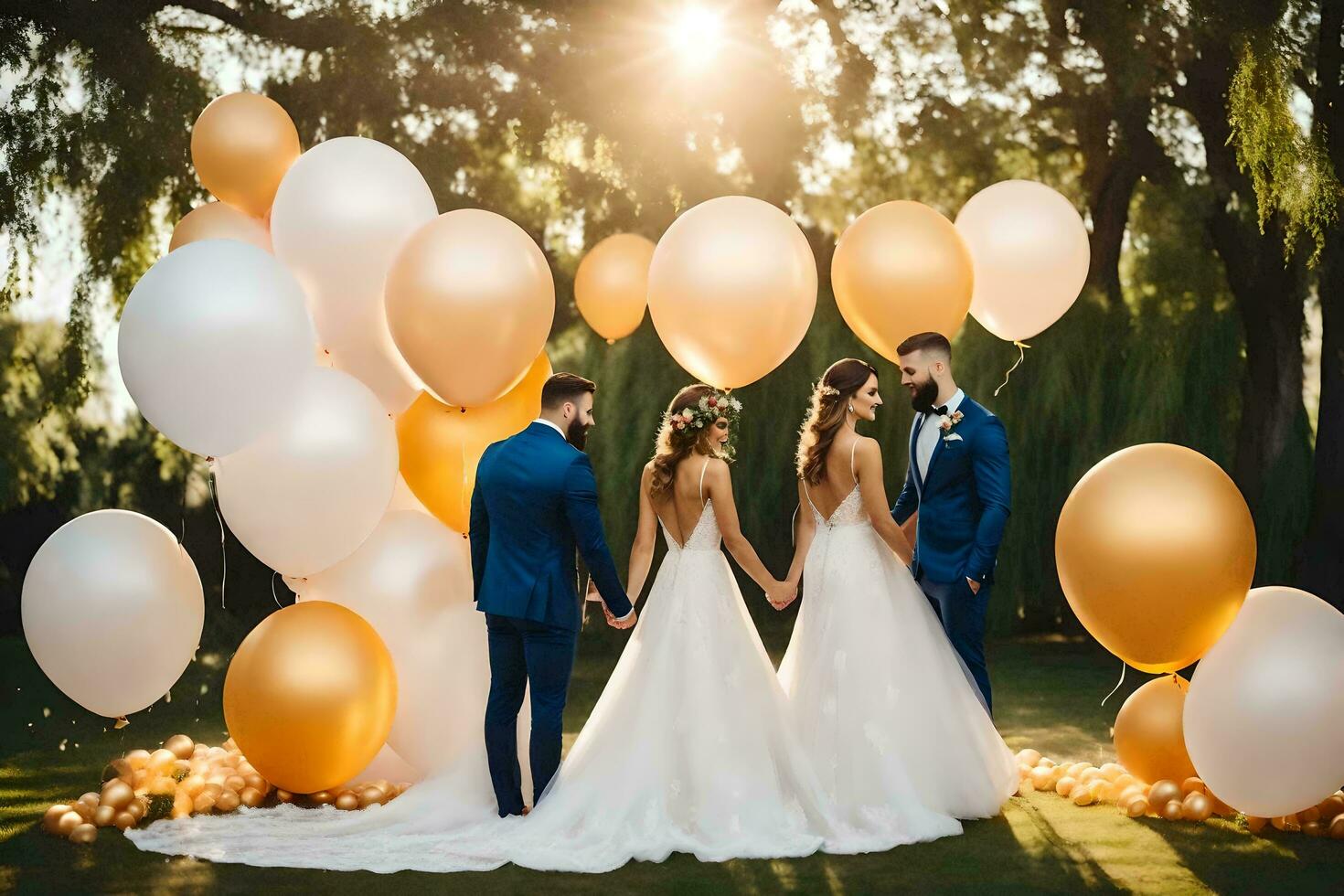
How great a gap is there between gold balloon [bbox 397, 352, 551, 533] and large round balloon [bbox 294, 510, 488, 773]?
0.21m

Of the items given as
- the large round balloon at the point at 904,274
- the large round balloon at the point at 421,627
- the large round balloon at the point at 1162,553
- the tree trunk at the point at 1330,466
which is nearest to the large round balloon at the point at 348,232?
the large round balloon at the point at 421,627

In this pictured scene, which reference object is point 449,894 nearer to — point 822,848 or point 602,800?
point 602,800

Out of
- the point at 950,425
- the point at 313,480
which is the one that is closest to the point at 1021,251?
the point at 950,425

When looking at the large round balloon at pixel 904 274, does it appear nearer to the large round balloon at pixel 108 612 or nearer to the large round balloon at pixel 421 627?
the large round balloon at pixel 421 627

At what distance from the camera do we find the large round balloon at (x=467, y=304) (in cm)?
488

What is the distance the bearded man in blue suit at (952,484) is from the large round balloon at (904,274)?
242mm

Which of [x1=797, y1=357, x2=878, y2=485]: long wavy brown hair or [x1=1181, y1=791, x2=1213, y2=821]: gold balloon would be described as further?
[x1=797, y1=357, x2=878, y2=485]: long wavy brown hair

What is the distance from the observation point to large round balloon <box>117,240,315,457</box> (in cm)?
466

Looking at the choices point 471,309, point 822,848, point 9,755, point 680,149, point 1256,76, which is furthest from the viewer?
point 680,149

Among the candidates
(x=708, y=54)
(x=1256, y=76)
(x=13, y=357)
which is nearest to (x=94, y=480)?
(x=13, y=357)

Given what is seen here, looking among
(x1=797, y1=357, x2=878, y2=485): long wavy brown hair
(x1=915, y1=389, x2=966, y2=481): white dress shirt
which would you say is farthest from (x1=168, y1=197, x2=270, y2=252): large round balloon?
(x1=915, y1=389, x2=966, y2=481): white dress shirt

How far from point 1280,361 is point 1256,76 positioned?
2574 millimetres

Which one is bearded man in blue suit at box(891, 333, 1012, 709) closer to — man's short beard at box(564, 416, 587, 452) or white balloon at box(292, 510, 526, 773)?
man's short beard at box(564, 416, 587, 452)

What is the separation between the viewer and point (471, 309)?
16.0ft
